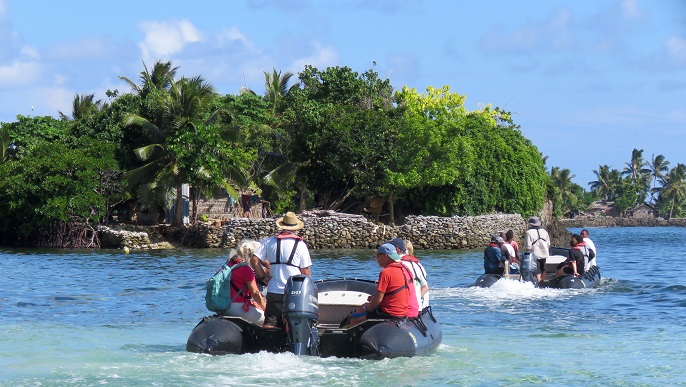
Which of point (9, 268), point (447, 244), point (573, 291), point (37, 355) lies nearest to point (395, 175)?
point (447, 244)

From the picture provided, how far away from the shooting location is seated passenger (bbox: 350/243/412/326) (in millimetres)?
11906

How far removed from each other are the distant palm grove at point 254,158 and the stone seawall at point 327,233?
1.18 metres

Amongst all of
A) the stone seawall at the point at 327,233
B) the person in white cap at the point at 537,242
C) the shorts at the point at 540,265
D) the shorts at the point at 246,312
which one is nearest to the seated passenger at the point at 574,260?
the shorts at the point at 540,265

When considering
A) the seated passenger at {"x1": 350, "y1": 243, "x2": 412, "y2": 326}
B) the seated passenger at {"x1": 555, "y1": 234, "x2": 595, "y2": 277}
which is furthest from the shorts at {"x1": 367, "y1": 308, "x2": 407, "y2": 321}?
the seated passenger at {"x1": 555, "y1": 234, "x2": 595, "y2": 277}

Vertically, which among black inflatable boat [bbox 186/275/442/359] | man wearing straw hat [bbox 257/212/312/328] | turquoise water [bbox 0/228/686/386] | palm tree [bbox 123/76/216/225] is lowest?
turquoise water [bbox 0/228/686/386]

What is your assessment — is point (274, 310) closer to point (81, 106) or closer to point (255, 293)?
point (255, 293)

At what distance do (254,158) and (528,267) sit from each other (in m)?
27.7

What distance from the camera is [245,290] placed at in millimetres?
12297

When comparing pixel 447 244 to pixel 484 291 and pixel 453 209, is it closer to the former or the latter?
pixel 453 209

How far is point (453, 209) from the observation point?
47.1m

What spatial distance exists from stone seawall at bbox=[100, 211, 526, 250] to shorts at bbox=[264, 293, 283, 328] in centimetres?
3094

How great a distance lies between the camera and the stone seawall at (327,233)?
43.6 meters

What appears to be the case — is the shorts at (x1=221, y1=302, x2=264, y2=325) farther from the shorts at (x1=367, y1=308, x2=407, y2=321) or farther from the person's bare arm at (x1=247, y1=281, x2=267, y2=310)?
the shorts at (x1=367, y1=308, x2=407, y2=321)

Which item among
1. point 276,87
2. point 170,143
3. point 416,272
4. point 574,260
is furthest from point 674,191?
point 416,272
